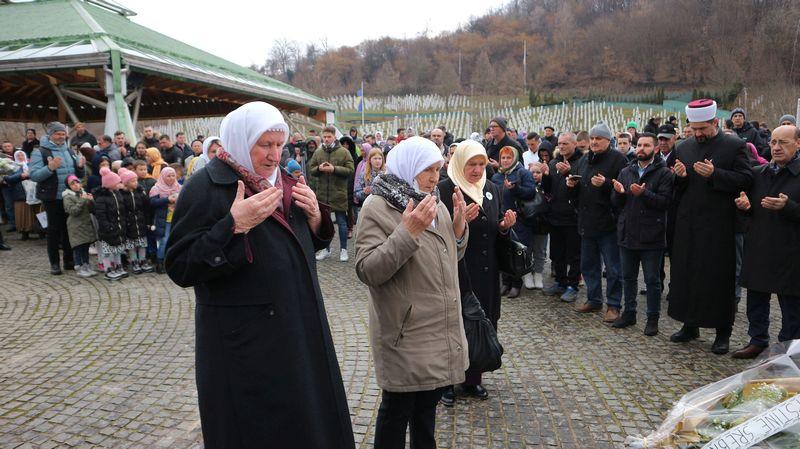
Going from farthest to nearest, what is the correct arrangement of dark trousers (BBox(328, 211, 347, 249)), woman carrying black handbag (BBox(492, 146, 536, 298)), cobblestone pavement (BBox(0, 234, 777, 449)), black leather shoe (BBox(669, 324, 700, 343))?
dark trousers (BBox(328, 211, 347, 249))
woman carrying black handbag (BBox(492, 146, 536, 298))
black leather shoe (BBox(669, 324, 700, 343))
cobblestone pavement (BBox(0, 234, 777, 449))

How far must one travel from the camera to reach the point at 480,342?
341 cm

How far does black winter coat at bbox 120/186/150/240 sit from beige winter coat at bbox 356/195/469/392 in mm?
6624

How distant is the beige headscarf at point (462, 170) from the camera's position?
4.12 m

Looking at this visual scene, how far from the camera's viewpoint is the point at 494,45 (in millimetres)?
92438

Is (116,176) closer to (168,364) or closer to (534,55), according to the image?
(168,364)

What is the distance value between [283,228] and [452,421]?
237 centimetres

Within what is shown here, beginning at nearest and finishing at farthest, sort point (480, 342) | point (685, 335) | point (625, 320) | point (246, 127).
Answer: point (246, 127) → point (480, 342) → point (685, 335) → point (625, 320)

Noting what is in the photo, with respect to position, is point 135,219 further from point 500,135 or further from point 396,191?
point 396,191

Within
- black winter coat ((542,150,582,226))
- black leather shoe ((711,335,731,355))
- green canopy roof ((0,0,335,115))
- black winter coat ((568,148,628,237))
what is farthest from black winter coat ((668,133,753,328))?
green canopy roof ((0,0,335,115))

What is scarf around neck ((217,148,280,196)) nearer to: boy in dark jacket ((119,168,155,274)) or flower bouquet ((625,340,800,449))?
flower bouquet ((625,340,800,449))

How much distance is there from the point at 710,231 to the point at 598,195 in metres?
1.43

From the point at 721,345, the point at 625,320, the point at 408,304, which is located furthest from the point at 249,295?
the point at 625,320

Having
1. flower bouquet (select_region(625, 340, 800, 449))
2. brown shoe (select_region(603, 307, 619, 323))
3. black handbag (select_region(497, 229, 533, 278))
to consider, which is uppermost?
black handbag (select_region(497, 229, 533, 278))

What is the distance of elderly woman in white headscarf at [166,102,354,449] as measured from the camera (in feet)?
6.95
